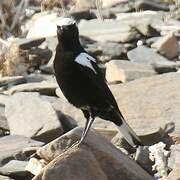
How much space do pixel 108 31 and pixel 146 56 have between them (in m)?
1.23

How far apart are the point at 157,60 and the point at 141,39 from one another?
3.08 feet

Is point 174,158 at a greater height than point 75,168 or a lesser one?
lesser

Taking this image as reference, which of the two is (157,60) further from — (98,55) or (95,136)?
(95,136)

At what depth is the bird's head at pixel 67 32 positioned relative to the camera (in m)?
5.34

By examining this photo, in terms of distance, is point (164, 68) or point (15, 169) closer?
point (15, 169)

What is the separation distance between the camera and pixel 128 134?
6191 mm

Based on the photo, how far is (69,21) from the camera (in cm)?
534

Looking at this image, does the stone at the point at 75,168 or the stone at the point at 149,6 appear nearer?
the stone at the point at 75,168

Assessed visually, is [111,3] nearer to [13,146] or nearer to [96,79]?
[13,146]

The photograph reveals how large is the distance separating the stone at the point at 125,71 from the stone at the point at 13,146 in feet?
6.11

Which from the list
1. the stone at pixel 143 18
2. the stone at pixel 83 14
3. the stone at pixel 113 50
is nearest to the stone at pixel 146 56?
the stone at pixel 113 50

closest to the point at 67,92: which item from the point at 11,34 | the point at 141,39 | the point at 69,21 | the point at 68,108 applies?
the point at 69,21

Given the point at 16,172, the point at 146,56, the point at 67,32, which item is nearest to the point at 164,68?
the point at 146,56

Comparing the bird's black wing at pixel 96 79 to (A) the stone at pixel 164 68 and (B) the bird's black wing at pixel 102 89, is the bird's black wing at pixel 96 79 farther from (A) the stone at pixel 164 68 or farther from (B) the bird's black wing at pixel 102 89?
(A) the stone at pixel 164 68
